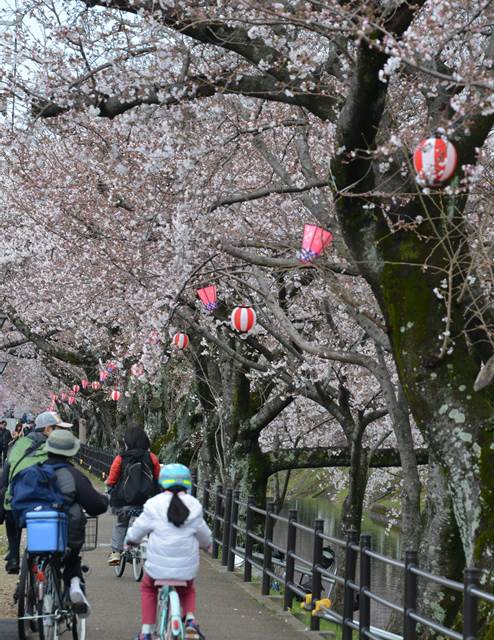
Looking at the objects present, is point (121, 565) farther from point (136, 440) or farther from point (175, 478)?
point (175, 478)

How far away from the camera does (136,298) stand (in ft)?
63.3

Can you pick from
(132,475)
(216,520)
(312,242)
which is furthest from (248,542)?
(312,242)

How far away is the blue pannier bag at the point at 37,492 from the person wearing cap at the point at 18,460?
0.24m

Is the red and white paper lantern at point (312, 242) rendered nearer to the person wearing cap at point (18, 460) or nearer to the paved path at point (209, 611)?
the person wearing cap at point (18, 460)

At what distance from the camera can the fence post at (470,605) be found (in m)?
6.16

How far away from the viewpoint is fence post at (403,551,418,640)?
7355mm

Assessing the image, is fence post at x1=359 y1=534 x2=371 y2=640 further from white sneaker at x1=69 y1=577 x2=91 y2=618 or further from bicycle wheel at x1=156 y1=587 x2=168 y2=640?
white sneaker at x1=69 y1=577 x2=91 y2=618

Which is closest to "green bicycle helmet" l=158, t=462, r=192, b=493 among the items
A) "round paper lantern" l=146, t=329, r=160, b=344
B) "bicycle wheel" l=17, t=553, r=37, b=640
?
"bicycle wheel" l=17, t=553, r=37, b=640

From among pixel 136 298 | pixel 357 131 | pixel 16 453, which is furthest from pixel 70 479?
pixel 136 298

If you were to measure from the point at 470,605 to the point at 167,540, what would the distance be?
2086 mm

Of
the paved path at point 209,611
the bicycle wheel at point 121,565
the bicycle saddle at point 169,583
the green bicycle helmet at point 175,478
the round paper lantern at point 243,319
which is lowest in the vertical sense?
the paved path at point 209,611

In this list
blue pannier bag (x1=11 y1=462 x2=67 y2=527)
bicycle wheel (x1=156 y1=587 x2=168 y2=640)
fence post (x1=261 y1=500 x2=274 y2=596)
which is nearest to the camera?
bicycle wheel (x1=156 y1=587 x2=168 y2=640)

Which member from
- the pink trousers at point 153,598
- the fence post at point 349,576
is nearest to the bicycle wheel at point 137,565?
the fence post at point 349,576

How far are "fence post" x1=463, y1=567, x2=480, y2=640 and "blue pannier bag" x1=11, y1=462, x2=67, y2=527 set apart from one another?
10.0ft
